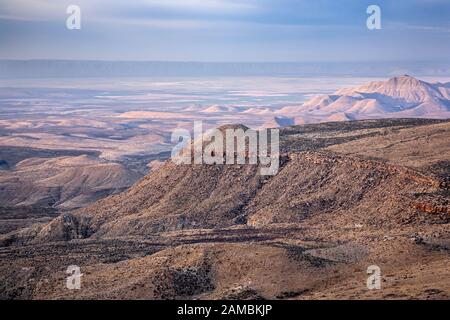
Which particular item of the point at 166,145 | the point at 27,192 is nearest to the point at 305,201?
the point at 27,192

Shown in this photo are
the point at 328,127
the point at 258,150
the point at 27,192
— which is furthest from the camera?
the point at 27,192

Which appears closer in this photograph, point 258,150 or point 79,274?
point 79,274

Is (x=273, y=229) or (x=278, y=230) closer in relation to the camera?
(x=278, y=230)

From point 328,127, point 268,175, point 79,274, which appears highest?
point 328,127

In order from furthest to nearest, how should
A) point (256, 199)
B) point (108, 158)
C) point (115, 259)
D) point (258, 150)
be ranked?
point (108, 158) → point (258, 150) → point (256, 199) → point (115, 259)

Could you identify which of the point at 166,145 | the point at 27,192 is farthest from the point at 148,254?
the point at 166,145

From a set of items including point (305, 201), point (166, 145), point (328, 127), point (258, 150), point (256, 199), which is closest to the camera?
point (305, 201)

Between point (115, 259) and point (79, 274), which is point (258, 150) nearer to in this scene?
point (115, 259)

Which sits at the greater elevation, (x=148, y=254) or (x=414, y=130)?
(x=414, y=130)

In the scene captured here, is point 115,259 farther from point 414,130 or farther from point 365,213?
point 414,130
